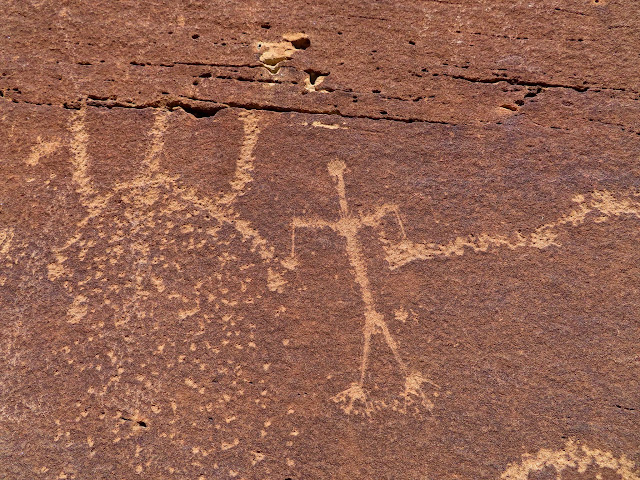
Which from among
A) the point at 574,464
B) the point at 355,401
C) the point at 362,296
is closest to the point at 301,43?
the point at 362,296

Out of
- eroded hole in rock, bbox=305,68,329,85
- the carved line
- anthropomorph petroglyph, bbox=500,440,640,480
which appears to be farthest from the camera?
eroded hole in rock, bbox=305,68,329,85

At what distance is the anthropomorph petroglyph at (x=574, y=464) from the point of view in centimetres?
→ 111

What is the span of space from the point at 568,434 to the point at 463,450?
0.88 ft

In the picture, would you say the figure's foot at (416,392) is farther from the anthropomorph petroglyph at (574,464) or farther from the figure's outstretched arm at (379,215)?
the figure's outstretched arm at (379,215)

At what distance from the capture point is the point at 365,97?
1339mm

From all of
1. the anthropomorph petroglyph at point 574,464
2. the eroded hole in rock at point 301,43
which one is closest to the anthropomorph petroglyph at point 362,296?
the anthropomorph petroglyph at point 574,464

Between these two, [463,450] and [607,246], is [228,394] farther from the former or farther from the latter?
[607,246]

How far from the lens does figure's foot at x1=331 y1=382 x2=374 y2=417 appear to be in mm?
1156

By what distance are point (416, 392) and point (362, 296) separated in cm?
28

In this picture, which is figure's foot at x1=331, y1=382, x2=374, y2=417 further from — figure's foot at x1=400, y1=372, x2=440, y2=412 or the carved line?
the carved line

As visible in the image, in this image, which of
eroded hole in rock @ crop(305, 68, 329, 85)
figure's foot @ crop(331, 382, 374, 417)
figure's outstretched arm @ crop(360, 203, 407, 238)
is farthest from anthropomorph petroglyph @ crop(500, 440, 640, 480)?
eroded hole in rock @ crop(305, 68, 329, 85)

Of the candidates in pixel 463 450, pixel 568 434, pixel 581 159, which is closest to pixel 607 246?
pixel 581 159

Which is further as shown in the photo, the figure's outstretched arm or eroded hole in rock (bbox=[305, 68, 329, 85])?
eroded hole in rock (bbox=[305, 68, 329, 85])

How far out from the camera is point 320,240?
4.10 feet
